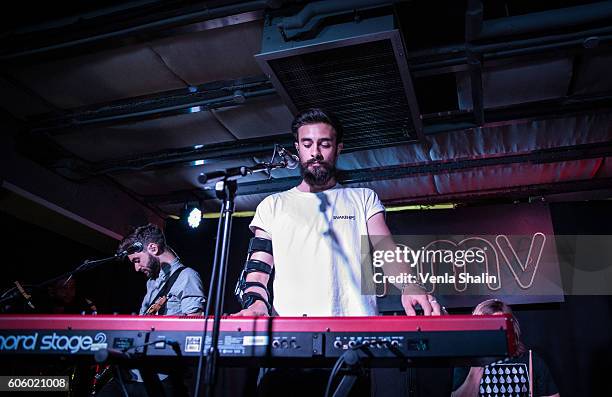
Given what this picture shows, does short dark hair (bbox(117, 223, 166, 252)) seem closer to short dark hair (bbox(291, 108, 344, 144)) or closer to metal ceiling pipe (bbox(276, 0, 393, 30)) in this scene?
metal ceiling pipe (bbox(276, 0, 393, 30))

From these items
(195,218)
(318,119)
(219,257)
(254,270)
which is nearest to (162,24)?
(318,119)

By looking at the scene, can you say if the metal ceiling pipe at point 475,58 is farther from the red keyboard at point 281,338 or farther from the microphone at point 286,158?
the red keyboard at point 281,338

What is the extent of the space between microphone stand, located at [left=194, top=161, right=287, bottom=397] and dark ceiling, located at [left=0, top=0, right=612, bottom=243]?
72.4 inches

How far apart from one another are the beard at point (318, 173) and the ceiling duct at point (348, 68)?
1.27 m

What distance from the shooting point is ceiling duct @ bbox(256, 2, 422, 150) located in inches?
130

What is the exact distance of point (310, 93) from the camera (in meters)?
4.00

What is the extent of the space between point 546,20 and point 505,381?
8.63ft

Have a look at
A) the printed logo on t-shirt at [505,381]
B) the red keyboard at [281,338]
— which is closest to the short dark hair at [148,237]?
the red keyboard at [281,338]

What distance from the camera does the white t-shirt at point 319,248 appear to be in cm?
214

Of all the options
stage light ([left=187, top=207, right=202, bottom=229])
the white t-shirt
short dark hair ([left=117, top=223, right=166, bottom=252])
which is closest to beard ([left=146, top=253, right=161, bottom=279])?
short dark hair ([left=117, top=223, right=166, bottom=252])

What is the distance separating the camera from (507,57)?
356 cm

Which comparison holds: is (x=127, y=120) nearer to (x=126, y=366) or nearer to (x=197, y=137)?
(x=197, y=137)

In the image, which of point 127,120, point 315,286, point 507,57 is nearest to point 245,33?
point 127,120

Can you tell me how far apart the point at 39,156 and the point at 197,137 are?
1839 mm
